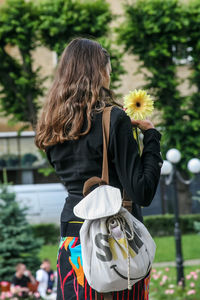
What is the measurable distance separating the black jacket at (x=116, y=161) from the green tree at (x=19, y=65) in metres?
10.2

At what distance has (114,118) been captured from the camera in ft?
5.27

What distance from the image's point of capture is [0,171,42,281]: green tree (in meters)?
8.36

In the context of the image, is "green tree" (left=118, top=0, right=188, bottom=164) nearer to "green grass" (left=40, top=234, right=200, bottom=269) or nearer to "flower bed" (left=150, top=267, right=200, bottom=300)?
"green grass" (left=40, top=234, right=200, bottom=269)

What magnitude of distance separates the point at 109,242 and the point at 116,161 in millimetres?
264

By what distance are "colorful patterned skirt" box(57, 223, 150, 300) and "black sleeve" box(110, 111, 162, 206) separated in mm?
269

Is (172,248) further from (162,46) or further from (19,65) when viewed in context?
(19,65)

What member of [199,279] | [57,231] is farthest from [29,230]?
Answer: [57,231]

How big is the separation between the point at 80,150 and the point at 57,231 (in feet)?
40.5

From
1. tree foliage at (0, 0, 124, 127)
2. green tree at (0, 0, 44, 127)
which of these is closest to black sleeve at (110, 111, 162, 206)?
tree foliage at (0, 0, 124, 127)

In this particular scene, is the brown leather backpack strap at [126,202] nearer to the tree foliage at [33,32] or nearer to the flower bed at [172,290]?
the flower bed at [172,290]

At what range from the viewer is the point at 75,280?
64.8 inches

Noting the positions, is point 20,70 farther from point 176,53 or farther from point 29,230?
point 29,230

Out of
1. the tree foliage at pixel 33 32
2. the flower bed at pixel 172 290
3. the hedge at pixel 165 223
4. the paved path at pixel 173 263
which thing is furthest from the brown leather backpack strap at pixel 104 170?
the hedge at pixel 165 223

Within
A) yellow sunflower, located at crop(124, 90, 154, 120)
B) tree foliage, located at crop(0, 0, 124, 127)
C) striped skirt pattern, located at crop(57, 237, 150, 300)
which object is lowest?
striped skirt pattern, located at crop(57, 237, 150, 300)
